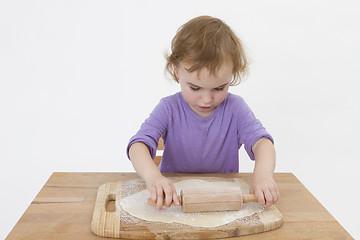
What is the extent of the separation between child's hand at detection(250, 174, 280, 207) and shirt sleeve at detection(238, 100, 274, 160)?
8.0 inches

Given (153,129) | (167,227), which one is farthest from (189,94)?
(167,227)

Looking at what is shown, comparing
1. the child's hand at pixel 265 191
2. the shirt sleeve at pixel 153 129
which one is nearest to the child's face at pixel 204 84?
the shirt sleeve at pixel 153 129

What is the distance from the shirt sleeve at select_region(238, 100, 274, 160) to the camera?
1.33 metres

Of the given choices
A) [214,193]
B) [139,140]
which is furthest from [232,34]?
[214,193]

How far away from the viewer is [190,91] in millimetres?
1253

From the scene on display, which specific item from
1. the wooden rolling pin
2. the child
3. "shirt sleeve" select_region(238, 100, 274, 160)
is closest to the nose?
the child

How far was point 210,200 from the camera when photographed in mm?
1013

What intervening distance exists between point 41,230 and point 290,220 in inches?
21.5

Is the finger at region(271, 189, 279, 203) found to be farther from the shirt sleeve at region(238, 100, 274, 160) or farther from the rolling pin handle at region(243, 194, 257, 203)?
the shirt sleeve at region(238, 100, 274, 160)

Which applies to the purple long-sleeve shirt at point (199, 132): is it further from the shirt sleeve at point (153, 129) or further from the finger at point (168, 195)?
the finger at point (168, 195)

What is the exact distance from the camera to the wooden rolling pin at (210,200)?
1003 millimetres

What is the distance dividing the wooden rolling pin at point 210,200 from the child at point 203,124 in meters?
0.03

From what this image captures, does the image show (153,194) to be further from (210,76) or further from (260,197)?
(210,76)

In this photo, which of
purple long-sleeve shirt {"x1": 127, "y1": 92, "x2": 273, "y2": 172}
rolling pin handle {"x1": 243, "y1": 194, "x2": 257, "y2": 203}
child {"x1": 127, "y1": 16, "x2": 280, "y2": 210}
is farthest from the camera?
purple long-sleeve shirt {"x1": 127, "y1": 92, "x2": 273, "y2": 172}
